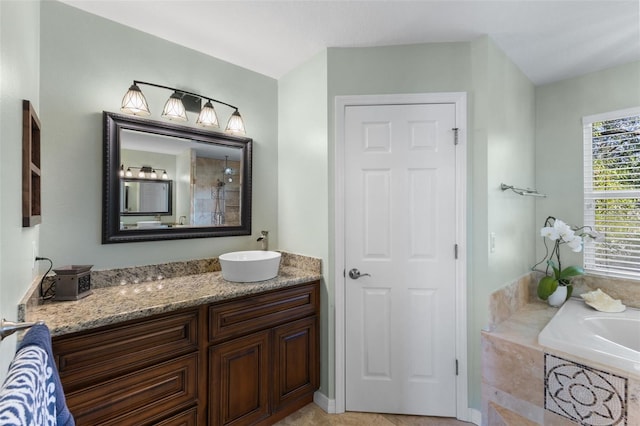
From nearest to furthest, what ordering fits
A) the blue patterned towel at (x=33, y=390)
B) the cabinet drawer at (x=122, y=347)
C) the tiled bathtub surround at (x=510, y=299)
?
the blue patterned towel at (x=33, y=390) < the cabinet drawer at (x=122, y=347) < the tiled bathtub surround at (x=510, y=299)

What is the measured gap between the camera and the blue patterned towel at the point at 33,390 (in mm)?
483

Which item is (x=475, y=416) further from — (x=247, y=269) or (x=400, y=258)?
(x=247, y=269)

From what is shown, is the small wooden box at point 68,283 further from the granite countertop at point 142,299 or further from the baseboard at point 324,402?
the baseboard at point 324,402

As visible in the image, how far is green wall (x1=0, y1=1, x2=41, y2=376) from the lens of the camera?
838 millimetres

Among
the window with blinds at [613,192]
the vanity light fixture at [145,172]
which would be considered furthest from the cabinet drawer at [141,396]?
the window with blinds at [613,192]

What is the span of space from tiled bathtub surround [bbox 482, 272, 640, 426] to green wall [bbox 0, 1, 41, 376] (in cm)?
222

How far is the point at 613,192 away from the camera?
229 centimetres

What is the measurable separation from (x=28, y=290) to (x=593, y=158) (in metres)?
3.70

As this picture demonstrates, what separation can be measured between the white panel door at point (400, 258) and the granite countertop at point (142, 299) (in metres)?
0.46

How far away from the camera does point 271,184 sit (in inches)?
97.9

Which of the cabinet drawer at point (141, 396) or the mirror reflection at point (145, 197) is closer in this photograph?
the cabinet drawer at point (141, 396)

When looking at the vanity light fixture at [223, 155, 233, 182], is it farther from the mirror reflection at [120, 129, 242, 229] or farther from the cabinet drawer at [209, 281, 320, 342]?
the cabinet drawer at [209, 281, 320, 342]

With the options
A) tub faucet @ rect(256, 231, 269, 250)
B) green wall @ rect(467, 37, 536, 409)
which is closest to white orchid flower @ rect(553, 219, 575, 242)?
green wall @ rect(467, 37, 536, 409)

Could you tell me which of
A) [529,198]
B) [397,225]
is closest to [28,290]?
[397,225]
